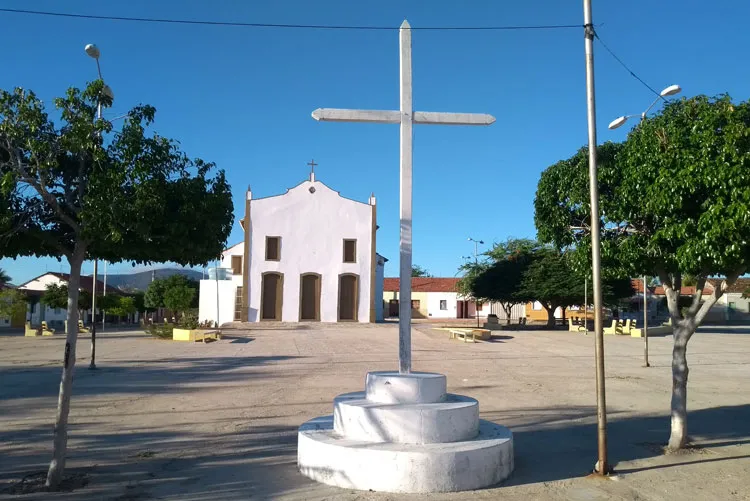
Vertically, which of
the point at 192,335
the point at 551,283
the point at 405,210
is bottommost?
the point at 192,335

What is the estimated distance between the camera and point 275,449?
780 centimetres

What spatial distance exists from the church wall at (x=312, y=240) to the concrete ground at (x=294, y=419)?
59.7 ft

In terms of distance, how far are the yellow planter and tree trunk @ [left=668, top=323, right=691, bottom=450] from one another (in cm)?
2243

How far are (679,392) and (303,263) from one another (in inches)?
1338

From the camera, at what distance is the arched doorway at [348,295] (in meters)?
40.8

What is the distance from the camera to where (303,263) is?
40594mm

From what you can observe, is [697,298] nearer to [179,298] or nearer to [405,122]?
[405,122]

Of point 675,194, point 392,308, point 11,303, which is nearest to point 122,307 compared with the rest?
point 11,303

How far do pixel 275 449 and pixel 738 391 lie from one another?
35.7ft

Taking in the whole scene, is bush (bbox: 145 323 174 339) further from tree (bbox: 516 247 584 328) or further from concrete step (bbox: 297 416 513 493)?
concrete step (bbox: 297 416 513 493)

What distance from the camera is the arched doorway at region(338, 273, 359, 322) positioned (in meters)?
40.8

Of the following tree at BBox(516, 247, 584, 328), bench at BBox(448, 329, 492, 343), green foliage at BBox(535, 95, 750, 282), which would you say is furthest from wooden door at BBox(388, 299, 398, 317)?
green foliage at BBox(535, 95, 750, 282)

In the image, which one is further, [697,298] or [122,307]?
[122,307]

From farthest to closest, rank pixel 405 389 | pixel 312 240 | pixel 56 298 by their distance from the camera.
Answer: pixel 312 240 < pixel 56 298 < pixel 405 389
